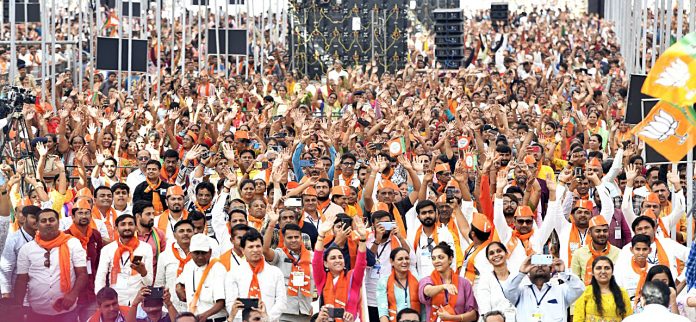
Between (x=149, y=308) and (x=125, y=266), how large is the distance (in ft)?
3.03

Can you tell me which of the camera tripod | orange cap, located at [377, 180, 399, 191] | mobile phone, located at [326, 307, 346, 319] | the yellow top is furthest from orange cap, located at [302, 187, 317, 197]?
the camera tripod

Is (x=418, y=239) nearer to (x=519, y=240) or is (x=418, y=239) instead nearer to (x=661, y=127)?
(x=519, y=240)

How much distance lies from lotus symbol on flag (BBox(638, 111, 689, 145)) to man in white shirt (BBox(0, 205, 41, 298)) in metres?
4.61

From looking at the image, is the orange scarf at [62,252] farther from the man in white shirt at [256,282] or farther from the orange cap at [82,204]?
the man in white shirt at [256,282]

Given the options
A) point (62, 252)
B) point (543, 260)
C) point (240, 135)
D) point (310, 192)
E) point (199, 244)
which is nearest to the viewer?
point (543, 260)

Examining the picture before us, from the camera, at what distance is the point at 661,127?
13.8 meters

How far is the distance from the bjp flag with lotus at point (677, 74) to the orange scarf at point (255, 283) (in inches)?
114

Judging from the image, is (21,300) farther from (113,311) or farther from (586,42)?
(586,42)

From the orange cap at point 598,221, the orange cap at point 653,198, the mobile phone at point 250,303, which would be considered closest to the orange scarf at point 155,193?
the orange cap at point 598,221

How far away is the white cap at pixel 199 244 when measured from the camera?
42.7ft

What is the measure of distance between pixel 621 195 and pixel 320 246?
4.50 m

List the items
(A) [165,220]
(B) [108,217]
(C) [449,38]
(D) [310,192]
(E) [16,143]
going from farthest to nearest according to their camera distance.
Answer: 1. (C) [449,38]
2. (E) [16,143]
3. (B) [108,217]
4. (D) [310,192]
5. (A) [165,220]

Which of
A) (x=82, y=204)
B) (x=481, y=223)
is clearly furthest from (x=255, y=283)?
(x=82, y=204)

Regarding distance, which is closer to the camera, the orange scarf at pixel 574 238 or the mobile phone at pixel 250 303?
the mobile phone at pixel 250 303
